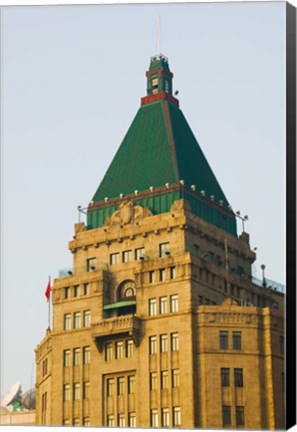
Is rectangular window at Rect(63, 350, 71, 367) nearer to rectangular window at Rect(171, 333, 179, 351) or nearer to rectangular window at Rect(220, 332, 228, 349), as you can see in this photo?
rectangular window at Rect(171, 333, 179, 351)

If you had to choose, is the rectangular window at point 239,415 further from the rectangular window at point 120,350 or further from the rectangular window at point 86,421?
the rectangular window at point 86,421

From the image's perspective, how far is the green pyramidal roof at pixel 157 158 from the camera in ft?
334

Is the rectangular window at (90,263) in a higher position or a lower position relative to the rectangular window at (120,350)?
higher

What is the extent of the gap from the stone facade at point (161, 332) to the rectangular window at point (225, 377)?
0.06m

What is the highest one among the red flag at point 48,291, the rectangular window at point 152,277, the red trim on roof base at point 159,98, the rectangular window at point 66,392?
the red trim on roof base at point 159,98

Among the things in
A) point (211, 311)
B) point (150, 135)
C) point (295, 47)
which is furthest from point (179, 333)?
point (295, 47)

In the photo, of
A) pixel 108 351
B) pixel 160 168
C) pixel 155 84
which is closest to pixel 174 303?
pixel 108 351

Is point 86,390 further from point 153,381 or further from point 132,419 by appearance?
point 153,381

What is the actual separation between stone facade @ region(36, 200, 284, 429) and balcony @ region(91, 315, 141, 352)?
7 cm

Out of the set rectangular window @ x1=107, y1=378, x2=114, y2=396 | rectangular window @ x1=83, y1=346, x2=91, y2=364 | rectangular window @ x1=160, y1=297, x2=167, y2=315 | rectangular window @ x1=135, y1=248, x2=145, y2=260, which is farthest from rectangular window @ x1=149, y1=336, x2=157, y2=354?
rectangular window @ x1=135, y1=248, x2=145, y2=260

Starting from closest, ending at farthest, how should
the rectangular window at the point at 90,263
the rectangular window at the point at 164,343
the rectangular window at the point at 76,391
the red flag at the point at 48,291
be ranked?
the rectangular window at the point at 164,343, the rectangular window at the point at 76,391, the red flag at the point at 48,291, the rectangular window at the point at 90,263

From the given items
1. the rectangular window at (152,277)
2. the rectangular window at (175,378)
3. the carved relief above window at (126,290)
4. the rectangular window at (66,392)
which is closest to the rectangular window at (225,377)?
the rectangular window at (175,378)

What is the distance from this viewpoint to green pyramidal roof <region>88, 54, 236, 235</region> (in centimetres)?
10112

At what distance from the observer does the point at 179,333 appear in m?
96.6
